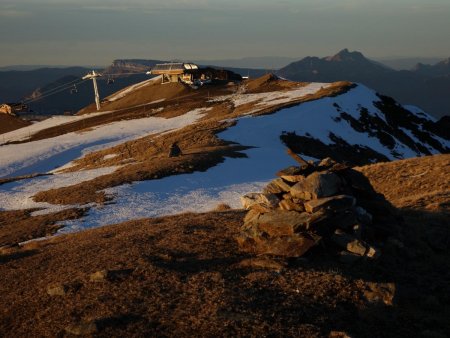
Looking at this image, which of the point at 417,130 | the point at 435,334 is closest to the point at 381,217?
the point at 435,334

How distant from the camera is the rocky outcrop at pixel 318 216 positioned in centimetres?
1648

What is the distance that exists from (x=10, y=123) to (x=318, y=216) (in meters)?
106

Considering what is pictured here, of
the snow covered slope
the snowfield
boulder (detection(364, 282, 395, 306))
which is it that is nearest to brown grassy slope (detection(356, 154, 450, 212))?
the snow covered slope

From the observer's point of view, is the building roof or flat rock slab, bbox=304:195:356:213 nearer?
flat rock slab, bbox=304:195:356:213

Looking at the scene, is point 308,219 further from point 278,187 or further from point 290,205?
point 278,187

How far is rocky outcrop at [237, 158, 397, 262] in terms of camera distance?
16484 millimetres

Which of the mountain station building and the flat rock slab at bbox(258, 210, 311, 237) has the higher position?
the flat rock slab at bbox(258, 210, 311, 237)

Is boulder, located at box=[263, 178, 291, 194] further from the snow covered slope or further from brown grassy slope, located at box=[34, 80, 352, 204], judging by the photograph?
brown grassy slope, located at box=[34, 80, 352, 204]

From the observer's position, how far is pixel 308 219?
54.5 feet

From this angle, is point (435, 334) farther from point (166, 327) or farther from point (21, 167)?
point (21, 167)

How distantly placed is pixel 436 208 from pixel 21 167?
165 feet

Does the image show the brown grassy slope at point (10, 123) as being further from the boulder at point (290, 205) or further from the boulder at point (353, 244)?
the boulder at point (353, 244)

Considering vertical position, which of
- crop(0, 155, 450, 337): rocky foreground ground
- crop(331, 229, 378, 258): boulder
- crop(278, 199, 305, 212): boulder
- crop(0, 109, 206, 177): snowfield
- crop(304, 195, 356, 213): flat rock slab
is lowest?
crop(0, 109, 206, 177): snowfield

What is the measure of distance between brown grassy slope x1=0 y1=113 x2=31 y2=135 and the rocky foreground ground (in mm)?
92283
